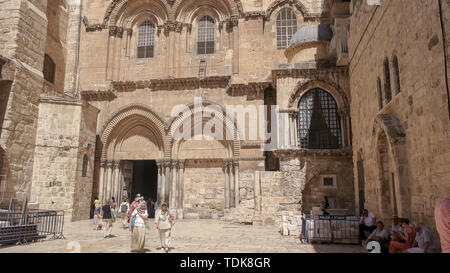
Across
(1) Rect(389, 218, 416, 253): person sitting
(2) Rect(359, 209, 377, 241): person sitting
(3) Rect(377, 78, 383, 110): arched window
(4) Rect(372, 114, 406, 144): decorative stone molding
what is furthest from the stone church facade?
(1) Rect(389, 218, 416, 253): person sitting

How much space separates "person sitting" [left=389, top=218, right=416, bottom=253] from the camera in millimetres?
6516

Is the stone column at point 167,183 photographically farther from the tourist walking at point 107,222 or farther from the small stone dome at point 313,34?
the small stone dome at point 313,34

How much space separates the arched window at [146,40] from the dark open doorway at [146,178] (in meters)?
6.92

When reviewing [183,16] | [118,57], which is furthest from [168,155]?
[183,16]

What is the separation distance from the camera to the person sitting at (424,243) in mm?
5906

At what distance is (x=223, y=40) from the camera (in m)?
19.6

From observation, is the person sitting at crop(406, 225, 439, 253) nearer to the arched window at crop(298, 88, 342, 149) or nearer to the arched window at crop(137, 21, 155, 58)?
the arched window at crop(298, 88, 342, 149)

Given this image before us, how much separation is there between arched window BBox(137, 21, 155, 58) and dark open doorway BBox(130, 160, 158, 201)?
6924 millimetres

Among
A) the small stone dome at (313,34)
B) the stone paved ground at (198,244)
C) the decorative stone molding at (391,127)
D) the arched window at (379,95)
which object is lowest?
the stone paved ground at (198,244)

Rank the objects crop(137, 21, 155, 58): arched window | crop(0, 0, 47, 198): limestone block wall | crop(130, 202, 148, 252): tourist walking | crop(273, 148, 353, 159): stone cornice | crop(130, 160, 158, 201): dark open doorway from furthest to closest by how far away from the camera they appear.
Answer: crop(130, 160, 158, 201): dark open doorway
crop(137, 21, 155, 58): arched window
crop(273, 148, 353, 159): stone cornice
crop(0, 0, 47, 198): limestone block wall
crop(130, 202, 148, 252): tourist walking

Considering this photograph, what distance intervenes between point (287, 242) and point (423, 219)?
409 centimetres

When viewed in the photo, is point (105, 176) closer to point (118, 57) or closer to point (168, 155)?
point (168, 155)

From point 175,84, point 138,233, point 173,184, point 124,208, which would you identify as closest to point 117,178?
point 173,184

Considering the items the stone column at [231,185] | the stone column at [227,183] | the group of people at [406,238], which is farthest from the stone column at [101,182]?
the group of people at [406,238]
